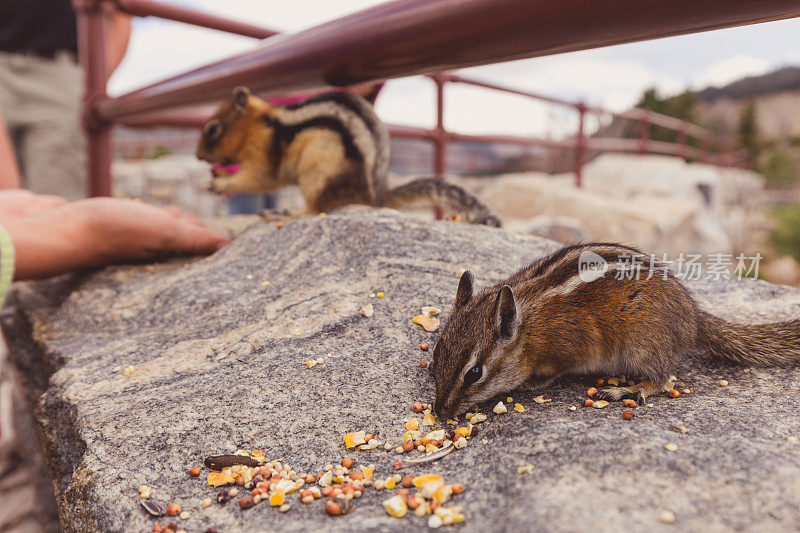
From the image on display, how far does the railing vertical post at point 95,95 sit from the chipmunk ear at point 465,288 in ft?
10.0

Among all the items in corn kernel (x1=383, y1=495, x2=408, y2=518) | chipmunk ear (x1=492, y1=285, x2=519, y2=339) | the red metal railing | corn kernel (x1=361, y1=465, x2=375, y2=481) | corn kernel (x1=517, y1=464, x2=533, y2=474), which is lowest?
corn kernel (x1=361, y1=465, x2=375, y2=481)

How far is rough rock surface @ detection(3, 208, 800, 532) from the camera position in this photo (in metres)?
1.05

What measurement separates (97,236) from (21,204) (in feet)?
2.36

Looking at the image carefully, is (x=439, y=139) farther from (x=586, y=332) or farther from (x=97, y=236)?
(x=586, y=332)

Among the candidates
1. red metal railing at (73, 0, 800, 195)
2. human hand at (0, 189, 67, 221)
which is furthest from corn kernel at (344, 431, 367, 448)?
human hand at (0, 189, 67, 221)

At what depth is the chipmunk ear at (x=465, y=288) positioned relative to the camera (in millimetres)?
1676

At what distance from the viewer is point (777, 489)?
3.29 feet

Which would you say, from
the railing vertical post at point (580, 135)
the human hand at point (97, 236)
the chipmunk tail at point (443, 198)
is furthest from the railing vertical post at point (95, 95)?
the railing vertical post at point (580, 135)

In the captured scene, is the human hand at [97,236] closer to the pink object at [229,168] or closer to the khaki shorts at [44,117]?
the pink object at [229,168]

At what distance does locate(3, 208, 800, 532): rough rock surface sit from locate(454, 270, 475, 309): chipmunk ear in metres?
0.19

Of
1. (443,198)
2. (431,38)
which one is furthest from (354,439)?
(443,198)

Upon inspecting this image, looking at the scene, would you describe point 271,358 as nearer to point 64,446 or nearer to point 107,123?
point 64,446

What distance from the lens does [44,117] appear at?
4973mm

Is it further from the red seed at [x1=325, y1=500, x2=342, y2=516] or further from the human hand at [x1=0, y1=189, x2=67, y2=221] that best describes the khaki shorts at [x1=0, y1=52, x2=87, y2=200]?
the red seed at [x1=325, y1=500, x2=342, y2=516]
